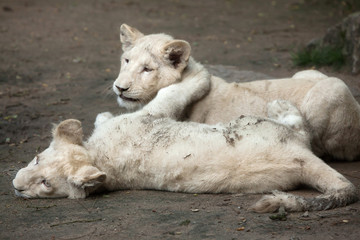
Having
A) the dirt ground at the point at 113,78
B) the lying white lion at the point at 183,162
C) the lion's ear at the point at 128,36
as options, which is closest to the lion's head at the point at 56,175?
the lying white lion at the point at 183,162

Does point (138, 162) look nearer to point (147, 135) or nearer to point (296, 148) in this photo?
point (147, 135)

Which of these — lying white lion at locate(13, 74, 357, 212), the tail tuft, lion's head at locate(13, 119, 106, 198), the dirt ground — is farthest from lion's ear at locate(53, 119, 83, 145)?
the tail tuft

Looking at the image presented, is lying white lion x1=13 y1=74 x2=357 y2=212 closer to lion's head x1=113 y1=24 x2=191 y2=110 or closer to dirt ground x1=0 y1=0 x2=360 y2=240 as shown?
dirt ground x1=0 y1=0 x2=360 y2=240

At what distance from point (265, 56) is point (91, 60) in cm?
353

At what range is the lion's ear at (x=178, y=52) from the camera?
6441mm

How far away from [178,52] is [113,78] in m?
4.19

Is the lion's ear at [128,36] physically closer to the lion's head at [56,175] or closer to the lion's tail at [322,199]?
the lion's head at [56,175]

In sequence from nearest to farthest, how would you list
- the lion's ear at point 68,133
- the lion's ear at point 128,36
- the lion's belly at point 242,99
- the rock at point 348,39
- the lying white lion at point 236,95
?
the lion's ear at point 68,133 → the lying white lion at point 236,95 → the lion's belly at point 242,99 → the lion's ear at point 128,36 → the rock at point 348,39

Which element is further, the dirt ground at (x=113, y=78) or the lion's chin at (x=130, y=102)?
the lion's chin at (x=130, y=102)

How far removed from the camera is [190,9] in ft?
53.7

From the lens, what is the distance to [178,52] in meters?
6.54

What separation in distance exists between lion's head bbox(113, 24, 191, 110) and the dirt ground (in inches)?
49.2

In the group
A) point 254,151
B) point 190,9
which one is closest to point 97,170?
point 254,151

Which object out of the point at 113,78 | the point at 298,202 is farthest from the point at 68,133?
the point at 113,78
